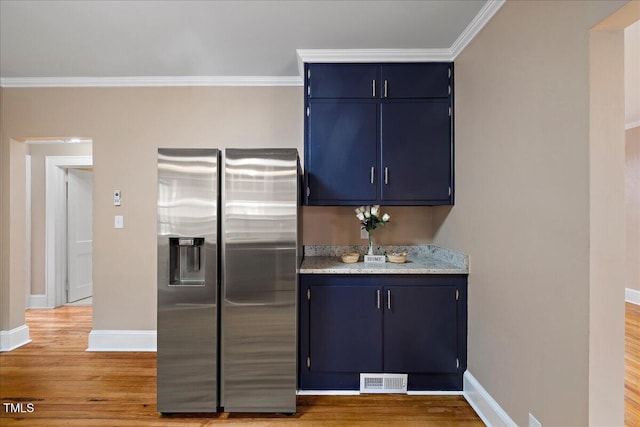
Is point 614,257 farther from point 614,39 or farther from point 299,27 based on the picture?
point 299,27

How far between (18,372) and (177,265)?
6.34ft

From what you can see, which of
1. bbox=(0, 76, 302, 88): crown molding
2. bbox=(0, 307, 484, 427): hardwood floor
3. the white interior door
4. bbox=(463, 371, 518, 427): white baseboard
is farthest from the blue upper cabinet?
the white interior door

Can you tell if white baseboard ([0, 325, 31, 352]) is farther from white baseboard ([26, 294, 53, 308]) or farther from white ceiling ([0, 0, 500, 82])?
white ceiling ([0, 0, 500, 82])

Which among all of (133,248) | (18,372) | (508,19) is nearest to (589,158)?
(508,19)

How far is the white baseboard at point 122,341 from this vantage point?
3.08 m

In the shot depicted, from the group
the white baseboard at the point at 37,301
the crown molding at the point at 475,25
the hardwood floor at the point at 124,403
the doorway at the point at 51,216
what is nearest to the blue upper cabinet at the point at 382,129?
the crown molding at the point at 475,25

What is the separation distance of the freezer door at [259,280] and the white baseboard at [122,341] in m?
1.38

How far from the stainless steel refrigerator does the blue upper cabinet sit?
0.58 metres

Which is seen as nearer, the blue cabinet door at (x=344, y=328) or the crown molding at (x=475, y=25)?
the crown molding at (x=475, y=25)

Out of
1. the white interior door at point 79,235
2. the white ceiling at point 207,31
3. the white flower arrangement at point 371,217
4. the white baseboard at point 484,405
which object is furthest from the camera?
the white interior door at point 79,235

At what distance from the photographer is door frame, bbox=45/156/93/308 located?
4.46 metres

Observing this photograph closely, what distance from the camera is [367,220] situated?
8.79 feet

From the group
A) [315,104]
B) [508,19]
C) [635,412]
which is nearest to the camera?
[508,19]

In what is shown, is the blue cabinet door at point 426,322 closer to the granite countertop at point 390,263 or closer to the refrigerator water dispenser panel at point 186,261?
the granite countertop at point 390,263
